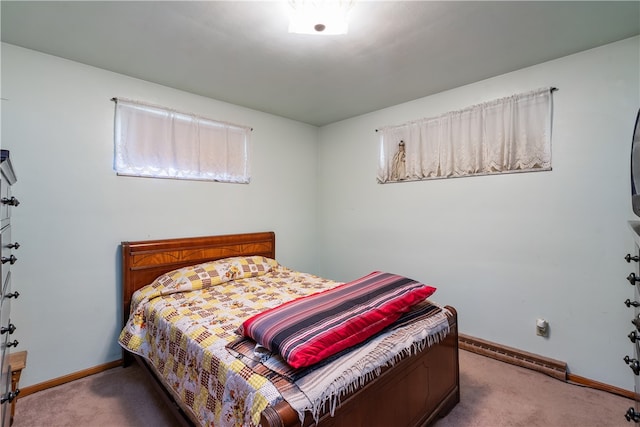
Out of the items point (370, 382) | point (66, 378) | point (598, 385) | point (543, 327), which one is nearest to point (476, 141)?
point (543, 327)

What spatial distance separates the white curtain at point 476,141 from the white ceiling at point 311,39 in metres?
0.32

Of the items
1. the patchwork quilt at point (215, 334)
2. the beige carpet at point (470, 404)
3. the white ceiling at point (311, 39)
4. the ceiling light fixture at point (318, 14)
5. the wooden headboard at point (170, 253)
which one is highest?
the white ceiling at point (311, 39)

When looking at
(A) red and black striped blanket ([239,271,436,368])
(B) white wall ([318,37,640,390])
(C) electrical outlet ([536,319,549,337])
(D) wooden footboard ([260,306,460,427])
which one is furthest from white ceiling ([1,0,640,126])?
(C) electrical outlet ([536,319,549,337])

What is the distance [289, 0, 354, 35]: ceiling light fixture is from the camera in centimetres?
160

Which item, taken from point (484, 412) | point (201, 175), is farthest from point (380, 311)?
point (201, 175)

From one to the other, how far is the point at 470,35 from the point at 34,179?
334 cm

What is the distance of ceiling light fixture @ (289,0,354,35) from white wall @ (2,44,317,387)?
1.80 meters

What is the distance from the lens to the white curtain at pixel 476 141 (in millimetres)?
2423

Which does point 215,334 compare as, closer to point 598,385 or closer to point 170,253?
point 170,253

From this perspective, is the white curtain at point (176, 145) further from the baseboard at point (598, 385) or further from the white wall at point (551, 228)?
the baseboard at point (598, 385)

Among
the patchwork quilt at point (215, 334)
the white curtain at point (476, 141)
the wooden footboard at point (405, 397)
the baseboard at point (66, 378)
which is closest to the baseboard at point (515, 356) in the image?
the wooden footboard at point (405, 397)

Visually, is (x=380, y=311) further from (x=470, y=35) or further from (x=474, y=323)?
(x=470, y=35)

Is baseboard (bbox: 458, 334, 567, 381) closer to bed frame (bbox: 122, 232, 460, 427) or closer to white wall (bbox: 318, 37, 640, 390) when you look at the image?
white wall (bbox: 318, 37, 640, 390)

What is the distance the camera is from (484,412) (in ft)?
6.29
